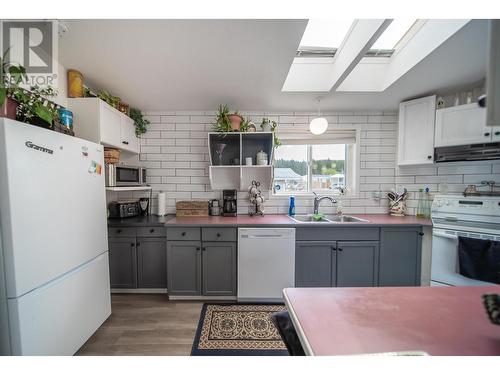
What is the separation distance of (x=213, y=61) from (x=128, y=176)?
1.51 meters

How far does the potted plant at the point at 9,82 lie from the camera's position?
928 millimetres

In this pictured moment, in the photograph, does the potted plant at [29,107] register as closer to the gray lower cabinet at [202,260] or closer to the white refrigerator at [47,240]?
the white refrigerator at [47,240]

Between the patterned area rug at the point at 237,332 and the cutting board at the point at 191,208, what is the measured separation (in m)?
1.00

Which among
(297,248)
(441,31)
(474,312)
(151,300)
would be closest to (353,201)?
(297,248)

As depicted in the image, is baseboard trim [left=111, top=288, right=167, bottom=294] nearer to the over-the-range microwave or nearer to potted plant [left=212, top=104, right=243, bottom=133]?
the over-the-range microwave

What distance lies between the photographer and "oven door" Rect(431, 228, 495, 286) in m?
1.67

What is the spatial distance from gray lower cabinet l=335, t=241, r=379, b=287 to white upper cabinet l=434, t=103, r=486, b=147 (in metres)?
1.23

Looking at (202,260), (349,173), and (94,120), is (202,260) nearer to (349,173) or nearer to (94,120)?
(94,120)

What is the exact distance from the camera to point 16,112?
101cm

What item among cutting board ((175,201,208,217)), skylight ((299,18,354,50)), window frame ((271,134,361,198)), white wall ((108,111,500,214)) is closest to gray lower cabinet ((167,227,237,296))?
cutting board ((175,201,208,217))

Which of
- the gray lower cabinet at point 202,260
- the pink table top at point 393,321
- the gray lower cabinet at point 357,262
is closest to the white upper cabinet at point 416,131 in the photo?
the gray lower cabinet at point 357,262

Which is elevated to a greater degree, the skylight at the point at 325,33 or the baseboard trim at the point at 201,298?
the skylight at the point at 325,33

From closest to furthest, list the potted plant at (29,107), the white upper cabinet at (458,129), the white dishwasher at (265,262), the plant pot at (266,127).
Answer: the potted plant at (29,107)
the white upper cabinet at (458,129)
the white dishwasher at (265,262)
the plant pot at (266,127)
